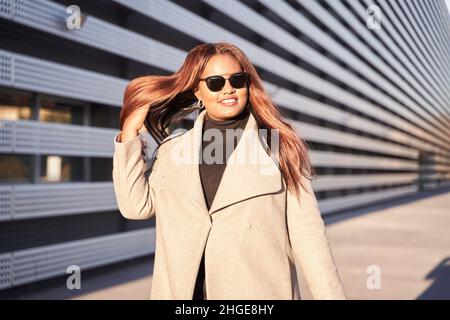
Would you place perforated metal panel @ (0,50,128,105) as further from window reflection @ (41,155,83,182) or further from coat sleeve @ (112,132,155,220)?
coat sleeve @ (112,132,155,220)

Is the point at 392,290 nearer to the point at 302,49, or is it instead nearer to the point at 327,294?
the point at 327,294

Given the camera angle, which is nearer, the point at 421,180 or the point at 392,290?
the point at 392,290

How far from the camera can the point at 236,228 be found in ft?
7.52

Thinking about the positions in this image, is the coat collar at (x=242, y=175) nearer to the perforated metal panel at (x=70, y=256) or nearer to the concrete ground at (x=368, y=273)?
the concrete ground at (x=368, y=273)

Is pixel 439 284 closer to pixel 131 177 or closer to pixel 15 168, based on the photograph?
pixel 15 168

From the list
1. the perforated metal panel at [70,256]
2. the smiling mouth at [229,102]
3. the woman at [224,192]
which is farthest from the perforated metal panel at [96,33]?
the smiling mouth at [229,102]

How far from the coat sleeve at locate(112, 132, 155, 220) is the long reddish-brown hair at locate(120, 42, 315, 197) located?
0.15 m

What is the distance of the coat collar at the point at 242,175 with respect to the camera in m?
2.30

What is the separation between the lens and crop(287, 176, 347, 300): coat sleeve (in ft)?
7.15

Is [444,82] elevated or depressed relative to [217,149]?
elevated

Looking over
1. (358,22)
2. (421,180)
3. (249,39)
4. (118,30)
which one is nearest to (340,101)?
(358,22)

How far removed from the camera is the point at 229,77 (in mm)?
2379
